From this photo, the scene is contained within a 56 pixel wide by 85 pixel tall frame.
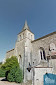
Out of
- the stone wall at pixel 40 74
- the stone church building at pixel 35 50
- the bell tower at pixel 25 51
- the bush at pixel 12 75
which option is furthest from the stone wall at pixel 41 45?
the stone wall at pixel 40 74

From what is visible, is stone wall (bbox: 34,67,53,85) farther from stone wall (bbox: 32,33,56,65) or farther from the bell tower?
the bell tower

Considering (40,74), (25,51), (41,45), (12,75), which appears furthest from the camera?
(25,51)

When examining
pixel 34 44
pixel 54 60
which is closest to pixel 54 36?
pixel 34 44

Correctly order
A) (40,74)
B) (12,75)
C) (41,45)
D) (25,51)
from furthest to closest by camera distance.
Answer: (25,51), (41,45), (12,75), (40,74)

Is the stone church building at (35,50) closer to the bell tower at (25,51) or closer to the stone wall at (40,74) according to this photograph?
the bell tower at (25,51)

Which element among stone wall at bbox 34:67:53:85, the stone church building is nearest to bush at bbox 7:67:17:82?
the stone church building

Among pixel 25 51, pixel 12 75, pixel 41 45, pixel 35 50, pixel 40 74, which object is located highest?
pixel 41 45

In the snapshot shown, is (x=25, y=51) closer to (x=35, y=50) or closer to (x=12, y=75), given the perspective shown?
(x=35, y=50)

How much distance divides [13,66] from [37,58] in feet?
16.8

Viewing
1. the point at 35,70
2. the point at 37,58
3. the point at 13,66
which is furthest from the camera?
the point at 37,58

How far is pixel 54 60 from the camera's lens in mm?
8531

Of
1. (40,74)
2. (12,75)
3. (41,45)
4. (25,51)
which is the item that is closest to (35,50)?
(41,45)

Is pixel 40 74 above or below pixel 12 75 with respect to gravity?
above

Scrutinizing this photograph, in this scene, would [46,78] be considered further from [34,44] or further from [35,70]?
[34,44]
